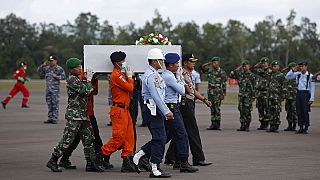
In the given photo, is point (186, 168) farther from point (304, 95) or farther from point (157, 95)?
point (304, 95)

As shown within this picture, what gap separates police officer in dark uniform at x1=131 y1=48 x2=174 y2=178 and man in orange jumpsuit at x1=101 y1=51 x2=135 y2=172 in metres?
0.38

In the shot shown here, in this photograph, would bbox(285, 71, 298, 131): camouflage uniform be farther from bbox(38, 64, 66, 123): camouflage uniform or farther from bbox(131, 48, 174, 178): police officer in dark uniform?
bbox(131, 48, 174, 178): police officer in dark uniform

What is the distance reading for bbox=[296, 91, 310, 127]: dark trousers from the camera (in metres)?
18.1

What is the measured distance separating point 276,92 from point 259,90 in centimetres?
52

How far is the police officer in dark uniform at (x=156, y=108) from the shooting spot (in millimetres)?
10516

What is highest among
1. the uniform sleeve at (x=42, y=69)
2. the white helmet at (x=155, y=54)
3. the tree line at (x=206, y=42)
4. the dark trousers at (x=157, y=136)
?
the tree line at (x=206, y=42)

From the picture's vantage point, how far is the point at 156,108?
10.6m

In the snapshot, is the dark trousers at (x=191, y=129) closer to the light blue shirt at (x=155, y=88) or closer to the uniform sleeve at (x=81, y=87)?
the light blue shirt at (x=155, y=88)

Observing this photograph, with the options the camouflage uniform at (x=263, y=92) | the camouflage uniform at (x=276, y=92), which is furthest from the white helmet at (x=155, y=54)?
the camouflage uniform at (x=263, y=92)

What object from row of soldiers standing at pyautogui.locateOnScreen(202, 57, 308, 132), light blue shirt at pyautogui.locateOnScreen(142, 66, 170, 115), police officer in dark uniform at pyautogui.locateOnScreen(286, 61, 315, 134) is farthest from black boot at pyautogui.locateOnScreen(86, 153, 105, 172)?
police officer in dark uniform at pyautogui.locateOnScreen(286, 61, 315, 134)

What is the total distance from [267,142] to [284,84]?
12.7 feet

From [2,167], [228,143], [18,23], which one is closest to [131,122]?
[2,167]

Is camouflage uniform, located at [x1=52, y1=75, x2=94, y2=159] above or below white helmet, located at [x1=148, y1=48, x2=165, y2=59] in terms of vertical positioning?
below

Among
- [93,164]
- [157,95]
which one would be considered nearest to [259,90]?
[93,164]
